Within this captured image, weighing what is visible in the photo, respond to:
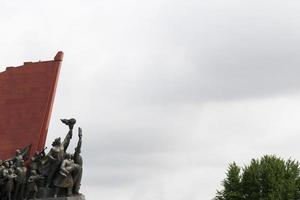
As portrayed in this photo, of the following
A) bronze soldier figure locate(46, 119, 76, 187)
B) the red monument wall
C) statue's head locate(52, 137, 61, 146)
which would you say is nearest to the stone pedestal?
bronze soldier figure locate(46, 119, 76, 187)

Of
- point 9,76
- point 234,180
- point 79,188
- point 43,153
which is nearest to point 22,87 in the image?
point 9,76

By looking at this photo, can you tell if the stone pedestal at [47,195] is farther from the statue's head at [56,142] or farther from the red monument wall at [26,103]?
the red monument wall at [26,103]

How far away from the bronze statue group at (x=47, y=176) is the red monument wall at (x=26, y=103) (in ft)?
2.74

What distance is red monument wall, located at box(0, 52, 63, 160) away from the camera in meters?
20.1

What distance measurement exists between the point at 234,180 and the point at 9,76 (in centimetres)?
1472

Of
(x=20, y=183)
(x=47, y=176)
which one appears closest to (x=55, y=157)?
(x=47, y=176)

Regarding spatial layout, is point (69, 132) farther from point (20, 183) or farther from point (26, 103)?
point (20, 183)

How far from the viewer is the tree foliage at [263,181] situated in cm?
3106

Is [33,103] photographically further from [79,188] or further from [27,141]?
[79,188]

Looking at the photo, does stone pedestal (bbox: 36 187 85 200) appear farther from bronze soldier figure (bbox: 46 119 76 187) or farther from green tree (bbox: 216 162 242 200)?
green tree (bbox: 216 162 242 200)

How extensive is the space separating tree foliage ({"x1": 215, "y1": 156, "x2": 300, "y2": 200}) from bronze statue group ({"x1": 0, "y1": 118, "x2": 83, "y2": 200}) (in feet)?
46.0

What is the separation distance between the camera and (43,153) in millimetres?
19734

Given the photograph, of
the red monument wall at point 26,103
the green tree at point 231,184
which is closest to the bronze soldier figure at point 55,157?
the red monument wall at point 26,103

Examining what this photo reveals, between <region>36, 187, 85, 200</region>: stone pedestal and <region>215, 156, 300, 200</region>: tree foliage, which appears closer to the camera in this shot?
<region>36, 187, 85, 200</region>: stone pedestal
